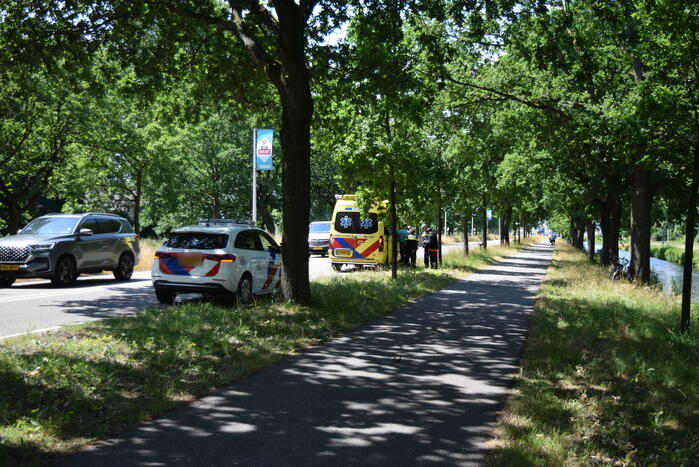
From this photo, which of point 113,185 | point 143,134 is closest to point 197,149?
point 113,185

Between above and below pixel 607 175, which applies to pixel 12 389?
below

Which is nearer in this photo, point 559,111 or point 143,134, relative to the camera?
point 559,111

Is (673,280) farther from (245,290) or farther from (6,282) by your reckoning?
(6,282)

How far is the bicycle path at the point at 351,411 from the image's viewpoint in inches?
160

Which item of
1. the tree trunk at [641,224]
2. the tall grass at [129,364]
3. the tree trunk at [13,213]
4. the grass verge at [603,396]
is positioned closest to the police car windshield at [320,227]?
the tree trunk at [13,213]

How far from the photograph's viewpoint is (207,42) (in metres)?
12.6

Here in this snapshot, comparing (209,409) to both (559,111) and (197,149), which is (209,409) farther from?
(197,149)

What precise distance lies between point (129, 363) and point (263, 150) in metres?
14.1

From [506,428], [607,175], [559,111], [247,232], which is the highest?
[559,111]

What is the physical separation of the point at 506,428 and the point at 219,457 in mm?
2258

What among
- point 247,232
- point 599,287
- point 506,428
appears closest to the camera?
point 506,428

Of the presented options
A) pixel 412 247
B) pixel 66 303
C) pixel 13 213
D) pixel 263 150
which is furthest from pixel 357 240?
pixel 13 213

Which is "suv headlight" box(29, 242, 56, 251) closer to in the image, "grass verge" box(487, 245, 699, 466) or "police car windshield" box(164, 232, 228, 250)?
"police car windshield" box(164, 232, 228, 250)

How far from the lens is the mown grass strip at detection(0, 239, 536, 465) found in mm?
4402
